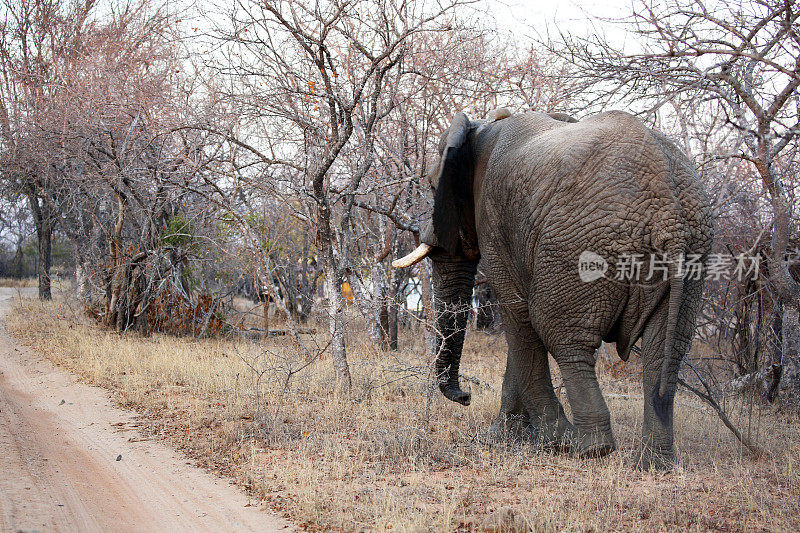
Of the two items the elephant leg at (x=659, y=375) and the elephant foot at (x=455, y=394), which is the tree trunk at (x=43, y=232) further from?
the elephant leg at (x=659, y=375)

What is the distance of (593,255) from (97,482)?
418cm

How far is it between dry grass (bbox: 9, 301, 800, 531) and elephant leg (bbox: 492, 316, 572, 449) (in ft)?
1.39

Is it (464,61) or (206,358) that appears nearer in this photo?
(206,358)

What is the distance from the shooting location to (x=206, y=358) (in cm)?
1043

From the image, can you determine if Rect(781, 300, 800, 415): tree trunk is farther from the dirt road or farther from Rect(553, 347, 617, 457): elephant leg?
the dirt road

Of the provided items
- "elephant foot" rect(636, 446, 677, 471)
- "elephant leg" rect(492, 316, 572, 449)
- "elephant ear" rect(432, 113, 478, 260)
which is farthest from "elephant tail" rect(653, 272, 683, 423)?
"elephant ear" rect(432, 113, 478, 260)

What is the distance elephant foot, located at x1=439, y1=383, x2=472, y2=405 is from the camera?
272 inches

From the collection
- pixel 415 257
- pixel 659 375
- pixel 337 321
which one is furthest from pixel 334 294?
pixel 659 375

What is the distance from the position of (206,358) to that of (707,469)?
7.48 metres

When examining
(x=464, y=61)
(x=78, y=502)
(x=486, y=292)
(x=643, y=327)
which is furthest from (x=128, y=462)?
(x=486, y=292)

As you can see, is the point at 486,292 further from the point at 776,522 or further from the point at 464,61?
the point at 776,522

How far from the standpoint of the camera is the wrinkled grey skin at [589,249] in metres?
4.84

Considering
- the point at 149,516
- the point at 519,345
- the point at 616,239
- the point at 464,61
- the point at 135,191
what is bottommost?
the point at 149,516

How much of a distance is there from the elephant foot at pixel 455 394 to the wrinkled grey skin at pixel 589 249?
63 centimetres
